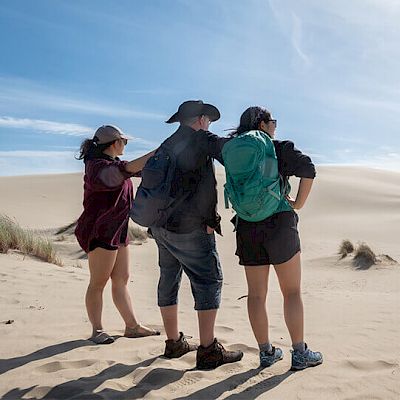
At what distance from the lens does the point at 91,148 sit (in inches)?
159

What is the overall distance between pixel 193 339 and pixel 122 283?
0.79 m

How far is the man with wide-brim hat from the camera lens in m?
3.35

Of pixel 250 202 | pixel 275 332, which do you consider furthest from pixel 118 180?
pixel 275 332

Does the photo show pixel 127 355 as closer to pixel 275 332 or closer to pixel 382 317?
pixel 275 332

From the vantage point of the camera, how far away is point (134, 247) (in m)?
12.4

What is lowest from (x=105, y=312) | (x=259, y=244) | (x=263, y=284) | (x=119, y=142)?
(x=105, y=312)

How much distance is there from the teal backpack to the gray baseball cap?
1210mm

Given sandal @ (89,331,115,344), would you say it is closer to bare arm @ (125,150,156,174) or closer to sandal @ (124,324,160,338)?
sandal @ (124,324,160,338)

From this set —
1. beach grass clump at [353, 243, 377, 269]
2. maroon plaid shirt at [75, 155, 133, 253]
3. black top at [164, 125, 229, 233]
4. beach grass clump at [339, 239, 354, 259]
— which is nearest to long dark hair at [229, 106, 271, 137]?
black top at [164, 125, 229, 233]

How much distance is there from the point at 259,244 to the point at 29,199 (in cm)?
2708

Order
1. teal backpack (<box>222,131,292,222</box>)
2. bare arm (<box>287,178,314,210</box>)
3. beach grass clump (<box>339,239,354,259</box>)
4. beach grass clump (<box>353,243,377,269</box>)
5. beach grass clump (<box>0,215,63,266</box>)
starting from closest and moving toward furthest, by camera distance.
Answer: teal backpack (<box>222,131,292,222</box>) → bare arm (<box>287,178,314,210</box>) → beach grass clump (<box>0,215,63,266</box>) → beach grass clump (<box>353,243,377,269</box>) → beach grass clump (<box>339,239,354,259</box>)

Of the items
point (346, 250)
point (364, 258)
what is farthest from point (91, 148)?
point (346, 250)

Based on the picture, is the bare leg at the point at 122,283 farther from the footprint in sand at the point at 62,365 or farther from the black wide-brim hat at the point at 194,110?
the black wide-brim hat at the point at 194,110

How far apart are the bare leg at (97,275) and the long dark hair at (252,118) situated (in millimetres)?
1465
